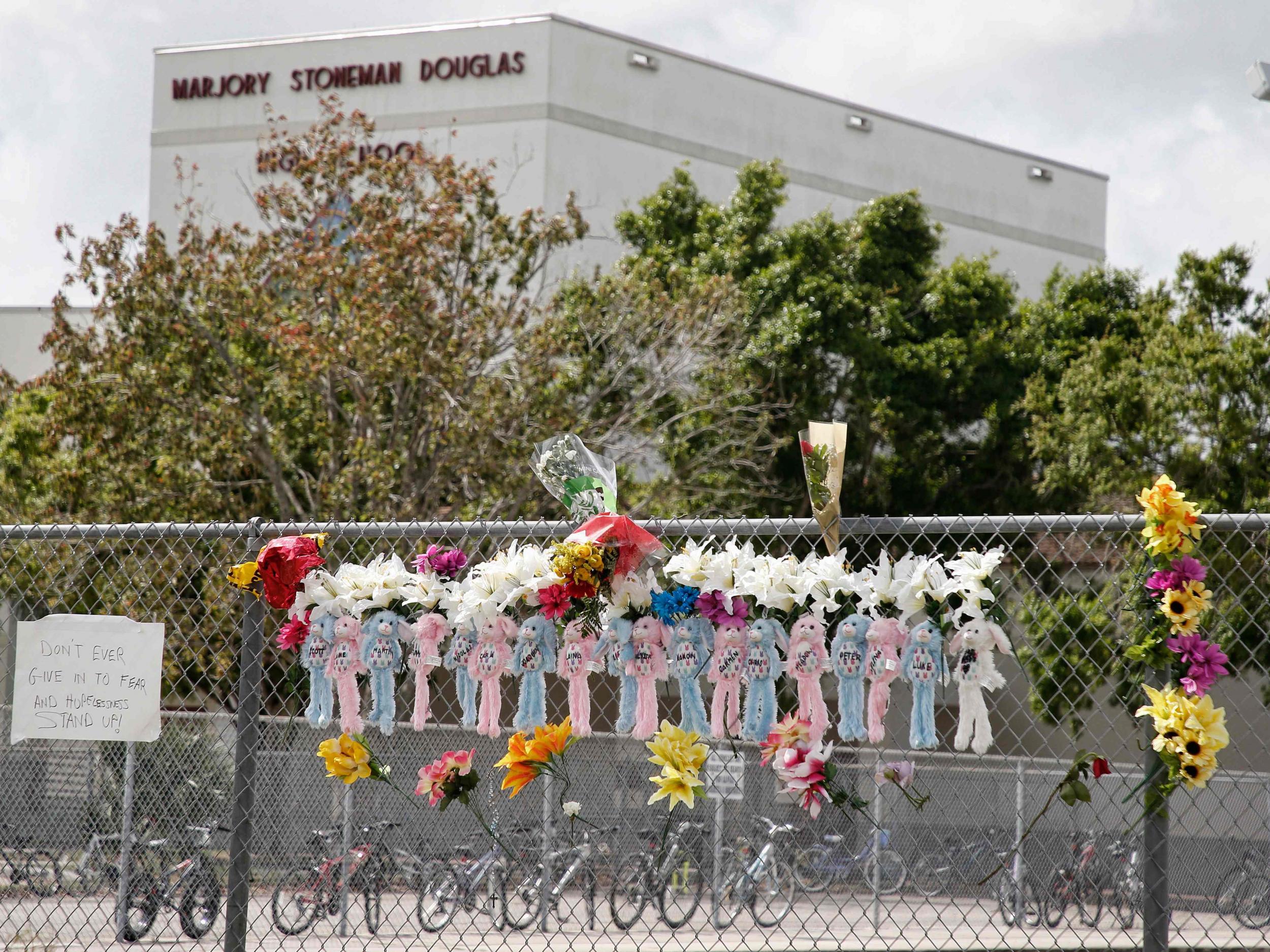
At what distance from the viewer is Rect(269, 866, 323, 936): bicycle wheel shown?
757 centimetres

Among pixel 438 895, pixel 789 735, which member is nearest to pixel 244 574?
pixel 789 735

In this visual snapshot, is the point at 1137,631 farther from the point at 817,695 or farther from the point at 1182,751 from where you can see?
the point at 817,695

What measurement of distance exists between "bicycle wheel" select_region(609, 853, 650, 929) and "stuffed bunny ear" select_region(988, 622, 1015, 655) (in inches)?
251

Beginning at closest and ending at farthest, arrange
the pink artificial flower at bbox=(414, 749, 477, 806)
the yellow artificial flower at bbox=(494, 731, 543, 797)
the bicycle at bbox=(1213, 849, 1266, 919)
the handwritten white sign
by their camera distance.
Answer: the yellow artificial flower at bbox=(494, 731, 543, 797) → the pink artificial flower at bbox=(414, 749, 477, 806) → the handwritten white sign → the bicycle at bbox=(1213, 849, 1266, 919)

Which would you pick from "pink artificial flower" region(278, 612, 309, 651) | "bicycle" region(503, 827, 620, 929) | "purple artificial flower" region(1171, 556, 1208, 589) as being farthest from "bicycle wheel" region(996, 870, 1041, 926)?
"pink artificial flower" region(278, 612, 309, 651)

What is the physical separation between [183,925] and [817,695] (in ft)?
15.8

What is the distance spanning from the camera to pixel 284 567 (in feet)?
13.2

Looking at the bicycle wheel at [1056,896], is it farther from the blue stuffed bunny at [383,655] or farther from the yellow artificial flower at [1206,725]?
the blue stuffed bunny at [383,655]

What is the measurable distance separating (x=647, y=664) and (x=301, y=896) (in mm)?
4836

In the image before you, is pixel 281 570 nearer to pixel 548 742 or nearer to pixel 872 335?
pixel 548 742

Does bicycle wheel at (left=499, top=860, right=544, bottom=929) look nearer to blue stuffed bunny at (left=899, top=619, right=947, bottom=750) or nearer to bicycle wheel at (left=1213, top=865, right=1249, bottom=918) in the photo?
blue stuffed bunny at (left=899, top=619, right=947, bottom=750)

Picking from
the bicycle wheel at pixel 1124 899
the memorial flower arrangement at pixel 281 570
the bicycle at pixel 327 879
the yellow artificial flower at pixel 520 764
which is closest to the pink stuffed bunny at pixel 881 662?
the yellow artificial flower at pixel 520 764

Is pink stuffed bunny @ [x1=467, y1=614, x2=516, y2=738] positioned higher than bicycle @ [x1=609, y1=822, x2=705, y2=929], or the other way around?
pink stuffed bunny @ [x1=467, y1=614, x2=516, y2=738]

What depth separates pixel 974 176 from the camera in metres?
25.8
